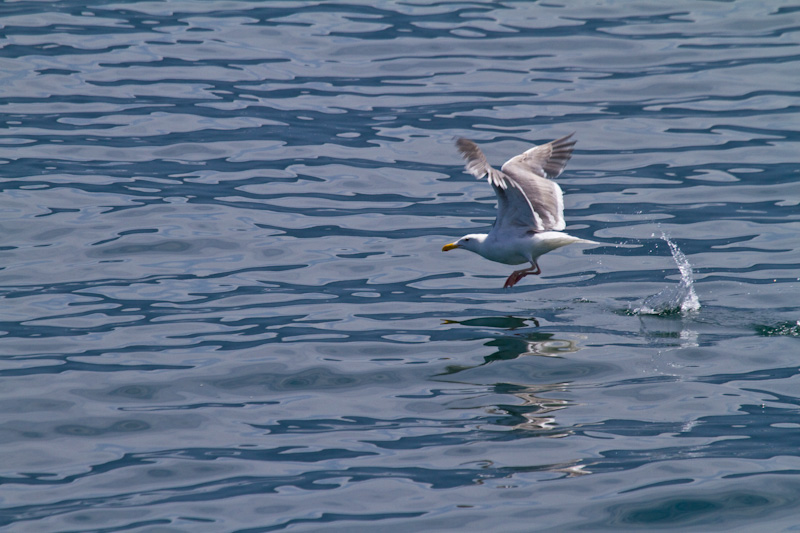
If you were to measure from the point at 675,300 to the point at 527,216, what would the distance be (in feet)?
5.43

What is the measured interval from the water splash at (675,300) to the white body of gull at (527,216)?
100 cm

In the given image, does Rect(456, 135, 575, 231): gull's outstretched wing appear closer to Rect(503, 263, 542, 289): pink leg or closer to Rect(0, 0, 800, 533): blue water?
Rect(503, 263, 542, 289): pink leg

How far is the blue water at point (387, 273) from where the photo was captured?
750cm

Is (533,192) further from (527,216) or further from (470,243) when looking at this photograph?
(470,243)

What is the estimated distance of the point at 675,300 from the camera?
10.9m

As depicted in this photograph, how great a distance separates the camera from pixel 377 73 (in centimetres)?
1908

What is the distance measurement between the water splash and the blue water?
0.30 feet

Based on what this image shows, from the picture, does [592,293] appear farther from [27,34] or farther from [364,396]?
[27,34]

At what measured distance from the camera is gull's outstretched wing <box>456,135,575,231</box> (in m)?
11.0

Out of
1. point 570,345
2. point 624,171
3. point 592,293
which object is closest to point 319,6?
point 624,171

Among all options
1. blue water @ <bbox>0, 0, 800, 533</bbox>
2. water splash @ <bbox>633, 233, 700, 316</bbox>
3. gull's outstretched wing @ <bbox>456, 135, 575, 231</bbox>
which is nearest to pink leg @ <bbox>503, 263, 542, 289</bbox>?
blue water @ <bbox>0, 0, 800, 533</bbox>

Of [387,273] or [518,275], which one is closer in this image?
[518,275]

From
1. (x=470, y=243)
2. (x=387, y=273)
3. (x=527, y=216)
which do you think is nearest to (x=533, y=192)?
(x=527, y=216)

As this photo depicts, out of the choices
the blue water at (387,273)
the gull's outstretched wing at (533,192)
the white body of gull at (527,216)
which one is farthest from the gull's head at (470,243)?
the blue water at (387,273)
